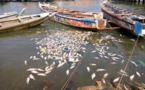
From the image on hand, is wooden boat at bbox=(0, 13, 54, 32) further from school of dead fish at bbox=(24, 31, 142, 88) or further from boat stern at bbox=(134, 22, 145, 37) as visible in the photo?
boat stern at bbox=(134, 22, 145, 37)

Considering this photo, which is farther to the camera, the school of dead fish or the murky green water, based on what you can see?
the school of dead fish

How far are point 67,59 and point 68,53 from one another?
2.58 ft

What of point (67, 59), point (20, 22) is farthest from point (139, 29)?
point (20, 22)

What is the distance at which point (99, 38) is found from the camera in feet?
43.2

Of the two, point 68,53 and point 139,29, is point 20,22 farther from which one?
point 139,29

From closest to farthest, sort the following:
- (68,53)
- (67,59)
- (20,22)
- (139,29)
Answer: (67,59) → (68,53) → (139,29) → (20,22)

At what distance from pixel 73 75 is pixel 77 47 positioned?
134 inches

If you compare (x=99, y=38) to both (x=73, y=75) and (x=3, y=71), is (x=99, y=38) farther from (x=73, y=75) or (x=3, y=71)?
(x=3, y=71)

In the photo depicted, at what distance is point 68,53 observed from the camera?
9.93 metres

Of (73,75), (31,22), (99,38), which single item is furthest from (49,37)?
(73,75)

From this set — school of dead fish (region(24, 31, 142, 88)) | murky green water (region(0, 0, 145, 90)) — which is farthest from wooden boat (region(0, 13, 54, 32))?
school of dead fish (region(24, 31, 142, 88))

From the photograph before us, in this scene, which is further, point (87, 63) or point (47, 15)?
point (47, 15)

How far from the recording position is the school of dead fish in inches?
318

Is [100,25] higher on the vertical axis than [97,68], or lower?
higher
